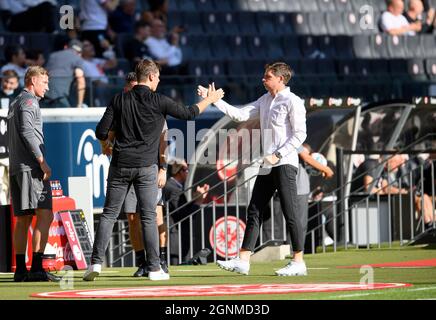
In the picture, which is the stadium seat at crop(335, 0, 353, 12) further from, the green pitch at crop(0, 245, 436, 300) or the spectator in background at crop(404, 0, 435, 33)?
the green pitch at crop(0, 245, 436, 300)

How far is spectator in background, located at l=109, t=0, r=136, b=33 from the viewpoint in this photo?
24.3 meters

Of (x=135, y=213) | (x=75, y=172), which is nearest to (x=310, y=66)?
(x=75, y=172)

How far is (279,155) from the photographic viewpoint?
11.1 m

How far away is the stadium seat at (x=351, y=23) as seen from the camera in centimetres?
2830

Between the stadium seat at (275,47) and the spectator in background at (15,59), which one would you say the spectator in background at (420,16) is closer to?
the stadium seat at (275,47)

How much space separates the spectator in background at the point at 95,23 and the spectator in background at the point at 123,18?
280mm

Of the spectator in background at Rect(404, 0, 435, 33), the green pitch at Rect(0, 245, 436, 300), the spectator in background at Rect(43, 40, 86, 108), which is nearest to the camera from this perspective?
the green pitch at Rect(0, 245, 436, 300)

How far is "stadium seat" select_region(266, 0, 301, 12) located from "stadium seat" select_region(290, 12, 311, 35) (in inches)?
11.8

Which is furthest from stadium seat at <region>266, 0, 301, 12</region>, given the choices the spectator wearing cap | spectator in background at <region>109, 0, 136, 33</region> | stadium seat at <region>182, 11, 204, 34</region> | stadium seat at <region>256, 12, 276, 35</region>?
the spectator wearing cap

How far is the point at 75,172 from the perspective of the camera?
16.9 m

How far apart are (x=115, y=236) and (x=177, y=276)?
5139 millimetres

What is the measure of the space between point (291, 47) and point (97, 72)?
5861 mm

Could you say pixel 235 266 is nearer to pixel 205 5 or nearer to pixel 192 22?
pixel 192 22

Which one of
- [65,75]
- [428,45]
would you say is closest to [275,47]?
[428,45]
